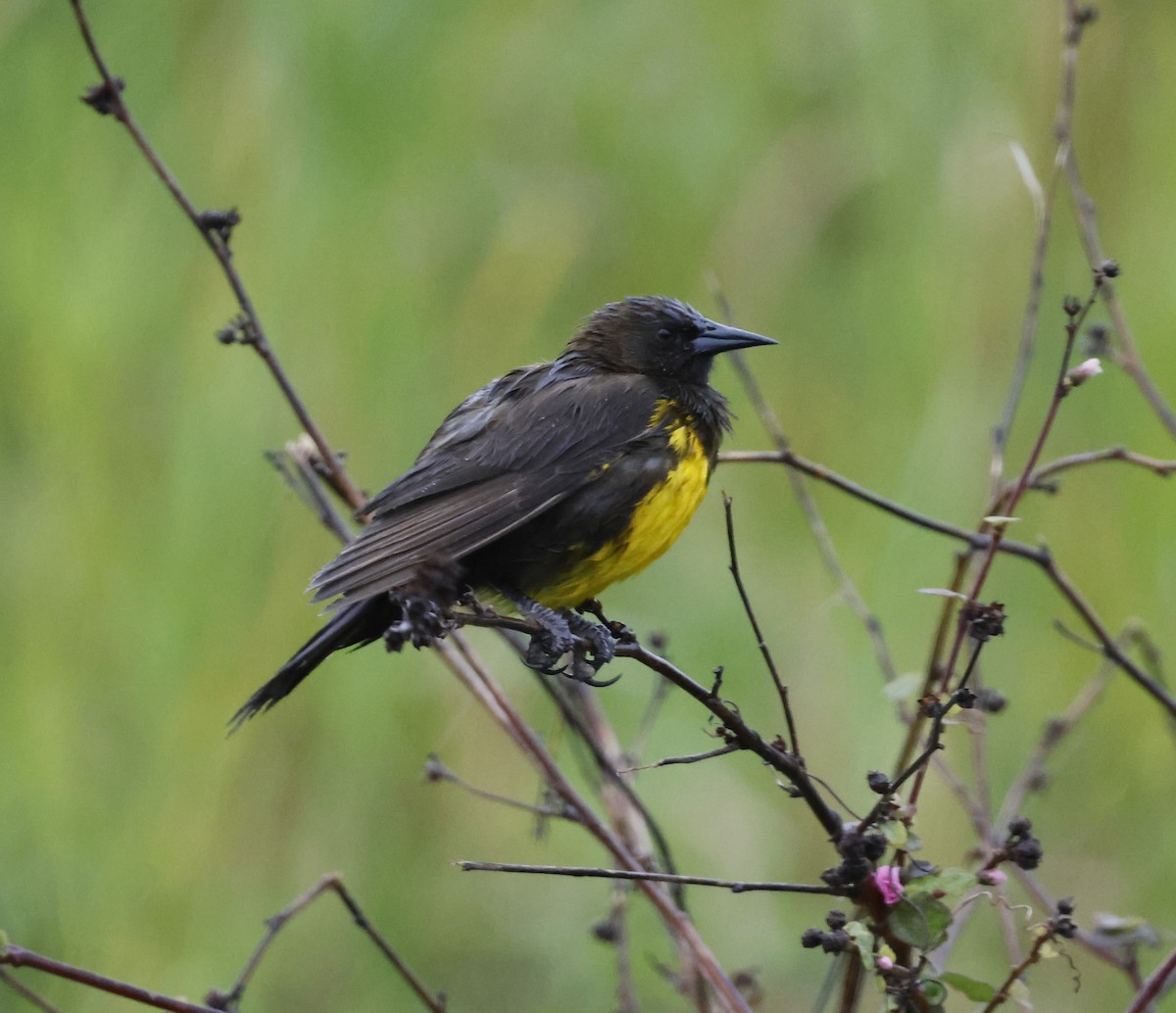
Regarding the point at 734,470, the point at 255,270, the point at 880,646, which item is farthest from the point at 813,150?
the point at 880,646

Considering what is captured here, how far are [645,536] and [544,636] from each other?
0.91 ft

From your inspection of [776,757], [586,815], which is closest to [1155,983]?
[776,757]

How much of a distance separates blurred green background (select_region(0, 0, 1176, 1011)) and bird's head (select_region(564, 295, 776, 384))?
1.89ft

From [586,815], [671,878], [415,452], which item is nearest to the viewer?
[671,878]

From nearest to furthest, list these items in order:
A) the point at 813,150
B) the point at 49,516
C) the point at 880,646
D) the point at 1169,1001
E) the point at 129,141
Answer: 1. the point at 880,646
2. the point at 1169,1001
3. the point at 49,516
4. the point at 129,141
5. the point at 813,150

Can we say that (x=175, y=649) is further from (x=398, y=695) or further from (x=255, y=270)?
(x=255, y=270)

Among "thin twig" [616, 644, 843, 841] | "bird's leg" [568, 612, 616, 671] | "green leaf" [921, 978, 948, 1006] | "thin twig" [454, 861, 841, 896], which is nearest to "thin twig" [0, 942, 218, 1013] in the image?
"thin twig" [454, 861, 841, 896]

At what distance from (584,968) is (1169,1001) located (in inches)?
45.4

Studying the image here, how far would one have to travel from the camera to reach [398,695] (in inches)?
126

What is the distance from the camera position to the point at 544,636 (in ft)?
7.02

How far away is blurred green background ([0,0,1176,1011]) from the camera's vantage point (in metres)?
3.08

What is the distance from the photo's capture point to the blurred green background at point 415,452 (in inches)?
121

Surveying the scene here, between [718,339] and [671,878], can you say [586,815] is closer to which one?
[671,878]

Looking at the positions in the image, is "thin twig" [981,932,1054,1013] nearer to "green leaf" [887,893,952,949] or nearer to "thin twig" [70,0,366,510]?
"green leaf" [887,893,952,949]
